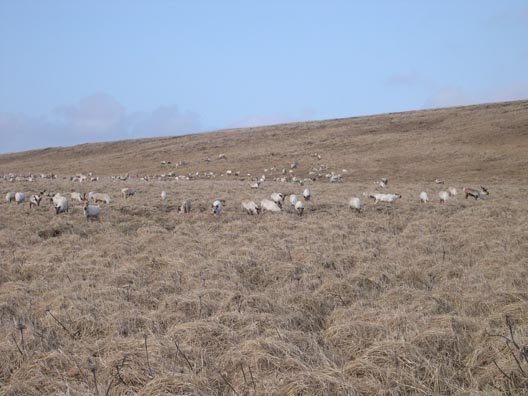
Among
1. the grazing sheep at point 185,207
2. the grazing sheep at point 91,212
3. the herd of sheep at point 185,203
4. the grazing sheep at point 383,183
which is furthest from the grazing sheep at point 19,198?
the grazing sheep at point 383,183

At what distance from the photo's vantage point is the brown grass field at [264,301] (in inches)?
188

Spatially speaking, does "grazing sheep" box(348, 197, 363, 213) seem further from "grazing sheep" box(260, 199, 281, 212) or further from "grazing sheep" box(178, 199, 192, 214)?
"grazing sheep" box(178, 199, 192, 214)

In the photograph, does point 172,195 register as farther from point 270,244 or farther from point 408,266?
point 408,266

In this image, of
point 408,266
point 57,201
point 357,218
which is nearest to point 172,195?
point 57,201

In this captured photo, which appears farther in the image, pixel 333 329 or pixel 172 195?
pixel 172 195

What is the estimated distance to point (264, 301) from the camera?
23.7 feet

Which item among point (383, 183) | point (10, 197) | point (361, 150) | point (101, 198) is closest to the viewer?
point (10, 197)

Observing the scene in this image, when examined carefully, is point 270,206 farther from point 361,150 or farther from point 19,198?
point 361,150

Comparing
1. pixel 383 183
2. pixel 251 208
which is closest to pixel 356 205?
pixel 251 208

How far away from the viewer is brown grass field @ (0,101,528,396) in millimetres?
4781

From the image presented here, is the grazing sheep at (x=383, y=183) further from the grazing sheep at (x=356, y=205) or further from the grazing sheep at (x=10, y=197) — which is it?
the grazing sheep at (x=10, y=197)

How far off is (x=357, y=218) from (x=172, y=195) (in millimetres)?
10205

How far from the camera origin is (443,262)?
9.21m

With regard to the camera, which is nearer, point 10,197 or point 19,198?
point 19,198
